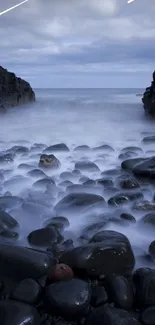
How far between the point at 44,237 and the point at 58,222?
0.34 m

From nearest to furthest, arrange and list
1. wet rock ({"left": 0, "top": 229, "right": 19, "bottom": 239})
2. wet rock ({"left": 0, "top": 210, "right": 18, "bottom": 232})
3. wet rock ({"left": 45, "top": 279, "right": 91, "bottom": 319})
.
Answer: wet rock ({"left": 45, "top": 279, "right": 91, "bottom": 319})
wet rock ({"left": 0, "top": 229, "right": 19, "bottom": 239})
wet rock ({"left": 0, "top": 210, "right": 18, "bottom": 232})

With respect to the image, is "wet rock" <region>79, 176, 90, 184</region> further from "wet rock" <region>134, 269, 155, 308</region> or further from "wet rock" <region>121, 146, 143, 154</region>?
"wet rock" <region>134, 269, 155, 308</region>

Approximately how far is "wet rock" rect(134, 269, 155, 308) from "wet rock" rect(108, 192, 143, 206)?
4.21 ft

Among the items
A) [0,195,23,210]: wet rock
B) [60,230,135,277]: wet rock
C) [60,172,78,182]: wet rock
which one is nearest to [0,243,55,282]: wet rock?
[60,230,135,277]: wet rock

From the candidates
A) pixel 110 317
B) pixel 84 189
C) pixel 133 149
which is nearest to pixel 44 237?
pixel 110 317

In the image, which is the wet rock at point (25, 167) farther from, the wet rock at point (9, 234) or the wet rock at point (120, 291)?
the wet rock at point (120, 291)

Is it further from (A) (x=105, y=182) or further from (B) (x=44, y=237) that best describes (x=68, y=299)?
(A) (x=105, y=182)

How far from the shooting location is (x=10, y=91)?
16.1 m

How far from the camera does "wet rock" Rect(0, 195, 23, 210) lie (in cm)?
340

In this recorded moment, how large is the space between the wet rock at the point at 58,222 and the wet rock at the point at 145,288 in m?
0.96

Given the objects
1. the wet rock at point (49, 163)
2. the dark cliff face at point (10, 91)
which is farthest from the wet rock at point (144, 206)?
the dark cliff face at point (10, 91)

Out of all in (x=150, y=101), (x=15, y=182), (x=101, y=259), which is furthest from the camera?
(x=150, y=101)

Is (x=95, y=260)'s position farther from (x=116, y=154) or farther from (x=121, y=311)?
(x=116, y=154)

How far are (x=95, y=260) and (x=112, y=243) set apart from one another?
0.19 metres
